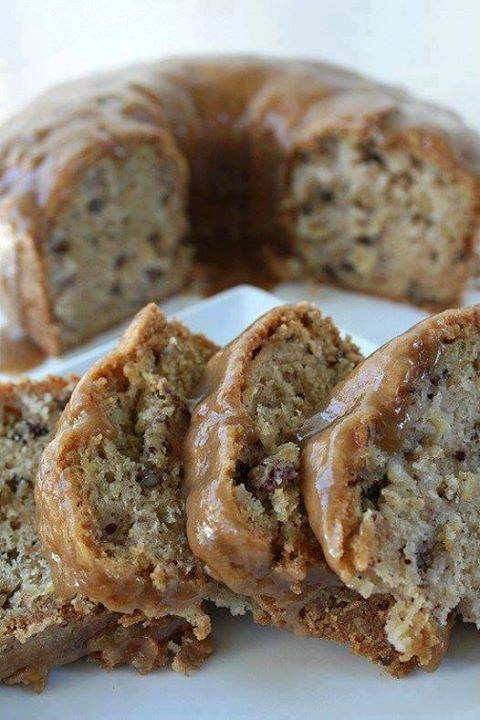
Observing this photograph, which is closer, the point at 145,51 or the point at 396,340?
the point at 396,340

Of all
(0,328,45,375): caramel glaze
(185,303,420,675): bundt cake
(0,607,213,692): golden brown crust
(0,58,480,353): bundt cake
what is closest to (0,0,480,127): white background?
(0,58,480,353): bundt cake

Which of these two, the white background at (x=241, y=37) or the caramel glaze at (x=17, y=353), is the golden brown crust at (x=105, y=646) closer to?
the caramel glaze at (x=17, y=353)

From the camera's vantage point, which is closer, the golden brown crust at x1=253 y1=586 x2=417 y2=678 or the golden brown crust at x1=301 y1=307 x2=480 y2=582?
the golden brown crust at x1=301 y1=307 x2=480 y2=582

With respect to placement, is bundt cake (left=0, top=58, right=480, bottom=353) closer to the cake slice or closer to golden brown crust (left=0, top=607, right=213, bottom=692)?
the cake slice

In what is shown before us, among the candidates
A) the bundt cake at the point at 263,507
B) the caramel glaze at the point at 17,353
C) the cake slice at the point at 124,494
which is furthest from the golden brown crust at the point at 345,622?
the caramel glaze at the point at 17,353

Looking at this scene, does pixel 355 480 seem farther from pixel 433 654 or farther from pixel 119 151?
pixel 119 151

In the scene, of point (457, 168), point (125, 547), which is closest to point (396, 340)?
point (125, 547)
